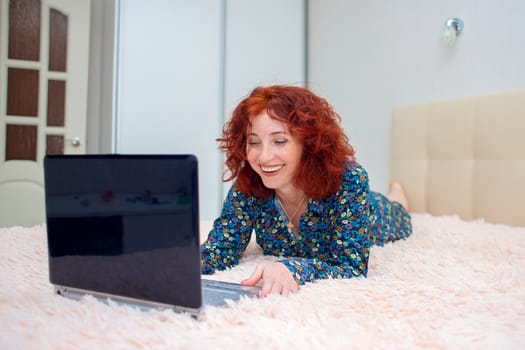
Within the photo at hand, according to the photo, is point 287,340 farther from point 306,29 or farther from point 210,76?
point 306,29

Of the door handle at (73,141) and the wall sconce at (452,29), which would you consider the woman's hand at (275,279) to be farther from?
the door handle at (73,141)

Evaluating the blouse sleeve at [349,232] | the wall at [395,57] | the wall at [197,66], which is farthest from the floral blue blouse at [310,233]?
the wall at [197,66]

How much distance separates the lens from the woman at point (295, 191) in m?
1.08

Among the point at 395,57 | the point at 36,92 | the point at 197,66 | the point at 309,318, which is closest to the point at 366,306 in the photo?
the point at 309,318

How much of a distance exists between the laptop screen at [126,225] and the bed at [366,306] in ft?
0.13

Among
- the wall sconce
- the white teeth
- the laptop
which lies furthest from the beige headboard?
the laptop

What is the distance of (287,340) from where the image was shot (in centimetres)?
61

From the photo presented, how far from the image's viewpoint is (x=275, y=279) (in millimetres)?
868

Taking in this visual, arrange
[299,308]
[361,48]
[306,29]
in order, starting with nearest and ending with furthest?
[299,308], [361,48], [306,29]

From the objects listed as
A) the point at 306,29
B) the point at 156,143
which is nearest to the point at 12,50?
the point at 156,143

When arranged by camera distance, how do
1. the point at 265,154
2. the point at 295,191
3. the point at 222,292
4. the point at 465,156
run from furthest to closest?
the point at 465,156 → the point at 295,191 → the point at 265,154 → the point at 222,292

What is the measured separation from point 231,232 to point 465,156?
131cm

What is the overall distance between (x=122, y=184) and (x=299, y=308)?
361 millimetres

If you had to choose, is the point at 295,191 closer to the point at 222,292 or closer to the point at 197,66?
the point at 222,292
